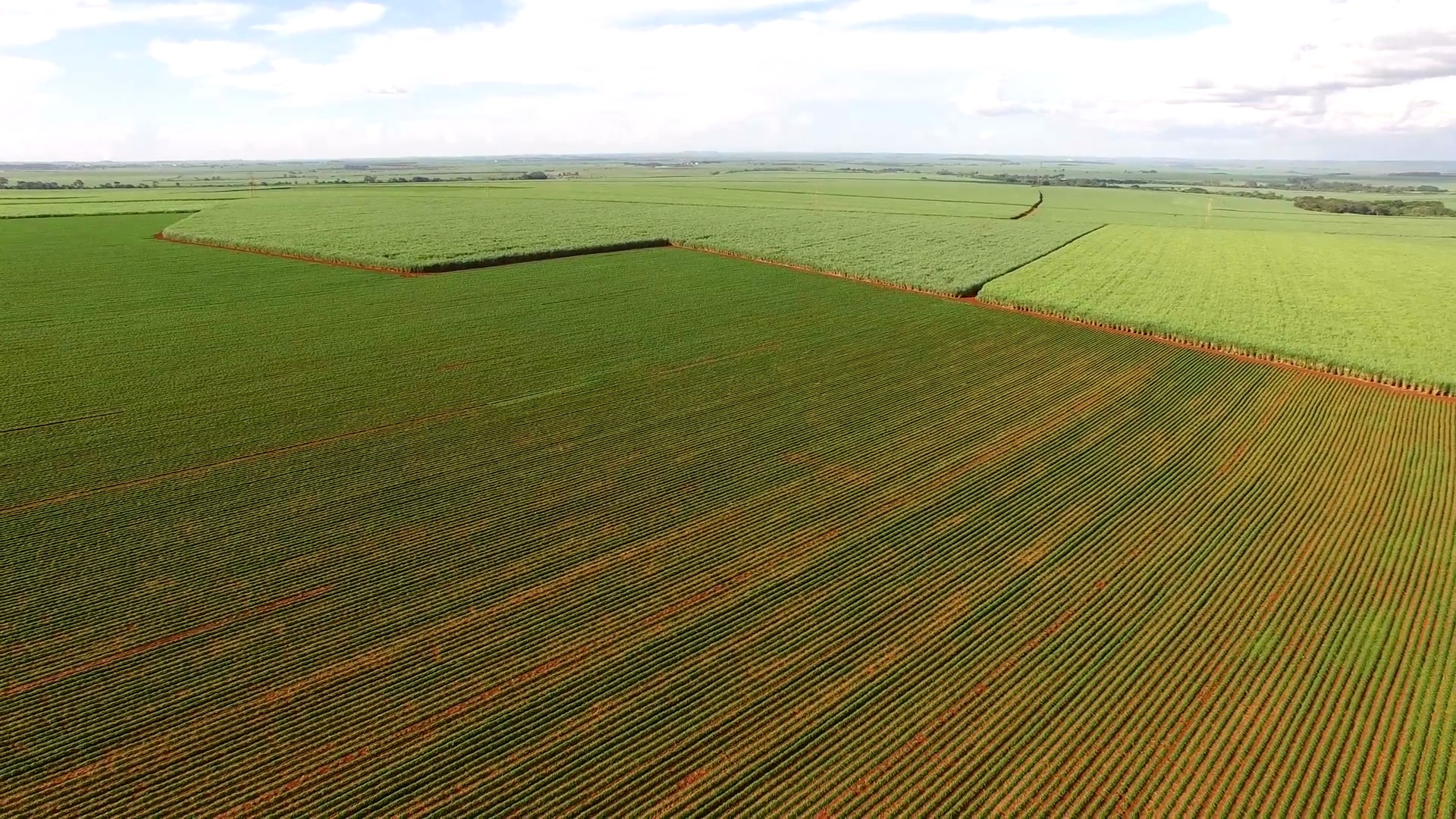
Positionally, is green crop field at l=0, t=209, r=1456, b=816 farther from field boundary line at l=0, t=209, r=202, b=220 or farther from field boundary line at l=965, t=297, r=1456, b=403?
field boundary line at l=0, t=209, r=202, b=220

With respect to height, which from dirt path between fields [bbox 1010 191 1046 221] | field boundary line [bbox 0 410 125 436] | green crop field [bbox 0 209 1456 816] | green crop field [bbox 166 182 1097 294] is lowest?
green crop field [bbox 0 209 1456 816]

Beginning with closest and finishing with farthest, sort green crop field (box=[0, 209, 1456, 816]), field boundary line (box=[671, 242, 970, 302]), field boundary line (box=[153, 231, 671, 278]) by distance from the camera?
green crop field (box=[0, 209, 1456, 816]) < field boundary line (box=[671, 242, 970, 302]) < field boundary line (box=[153, 231, 671, 278])

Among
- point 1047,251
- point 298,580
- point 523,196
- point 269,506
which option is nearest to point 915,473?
point 298,580

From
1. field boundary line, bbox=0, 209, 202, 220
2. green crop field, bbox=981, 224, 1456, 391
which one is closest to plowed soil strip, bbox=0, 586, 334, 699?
green crop field, bbox=981, 224, 1456, 391

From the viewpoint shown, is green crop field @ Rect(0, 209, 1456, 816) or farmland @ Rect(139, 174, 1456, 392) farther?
farmland @ Rect(139, 174, 1456, 392)

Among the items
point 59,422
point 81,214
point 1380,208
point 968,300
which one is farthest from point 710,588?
point 1380,208
